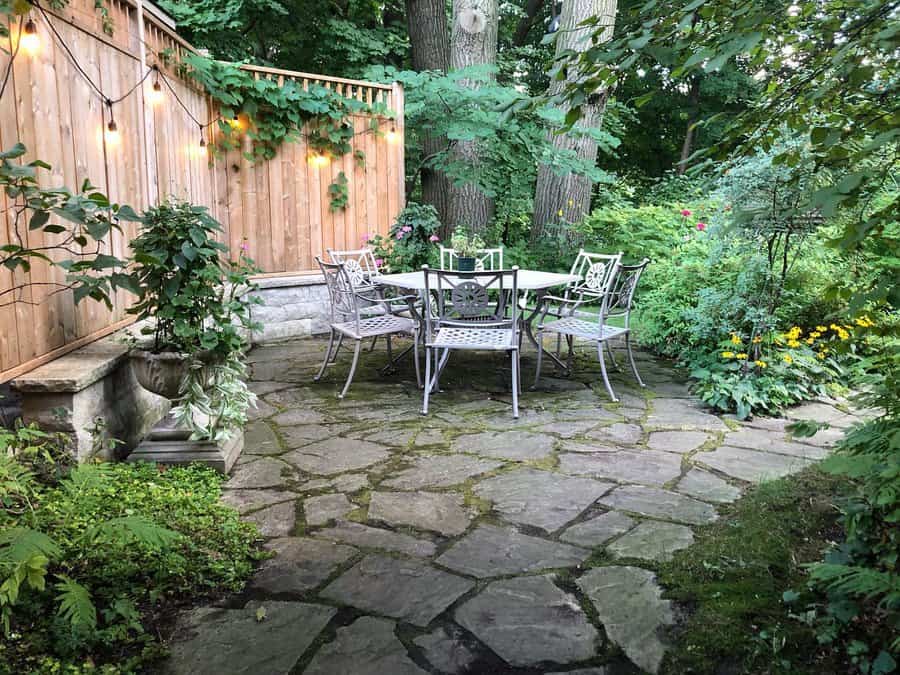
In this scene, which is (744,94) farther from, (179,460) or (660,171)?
(179,460)

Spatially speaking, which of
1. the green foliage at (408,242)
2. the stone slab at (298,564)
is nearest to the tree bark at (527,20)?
the green foliage at (408,242)

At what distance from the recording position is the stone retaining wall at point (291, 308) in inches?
257

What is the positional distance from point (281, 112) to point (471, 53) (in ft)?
8.73

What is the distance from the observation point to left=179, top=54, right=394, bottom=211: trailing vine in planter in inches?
234

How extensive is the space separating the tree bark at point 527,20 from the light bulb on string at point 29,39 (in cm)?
1164

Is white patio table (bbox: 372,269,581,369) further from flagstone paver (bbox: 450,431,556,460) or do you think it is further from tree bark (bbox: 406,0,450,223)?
tree bark (bbox: 406,0,450,223)

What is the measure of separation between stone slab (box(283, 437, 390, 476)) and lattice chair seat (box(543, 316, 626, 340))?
1.73 meters

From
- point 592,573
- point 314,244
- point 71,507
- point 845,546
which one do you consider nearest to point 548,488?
point 592,573

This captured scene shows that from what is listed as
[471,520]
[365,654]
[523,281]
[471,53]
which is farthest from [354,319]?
[471,53]

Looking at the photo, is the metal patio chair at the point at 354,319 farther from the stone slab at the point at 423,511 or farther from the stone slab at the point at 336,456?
the stone slab at the point at 423,511

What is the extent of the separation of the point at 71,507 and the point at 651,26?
2208mm

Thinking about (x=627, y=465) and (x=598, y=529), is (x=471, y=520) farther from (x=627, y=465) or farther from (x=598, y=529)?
(x=627, y=465)

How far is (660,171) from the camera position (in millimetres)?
15781

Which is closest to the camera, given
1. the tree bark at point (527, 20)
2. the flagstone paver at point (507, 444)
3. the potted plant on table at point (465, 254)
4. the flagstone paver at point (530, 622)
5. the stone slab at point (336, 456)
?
the flagstone paver at point (530, 622)
